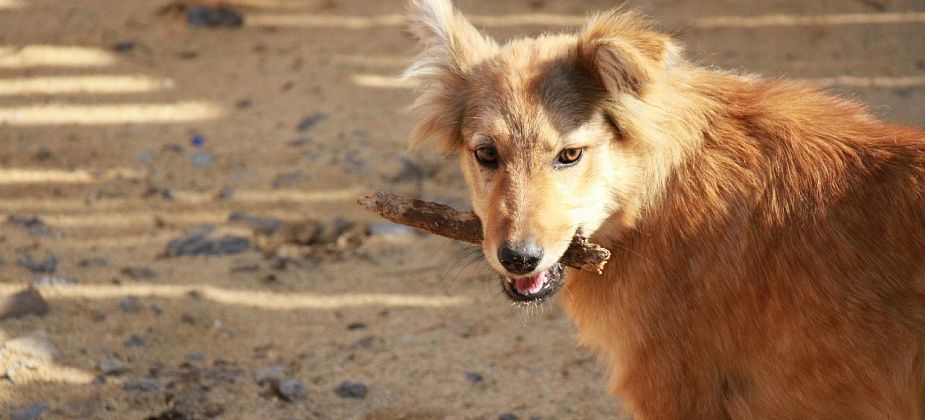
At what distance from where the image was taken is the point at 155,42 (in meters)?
8.17

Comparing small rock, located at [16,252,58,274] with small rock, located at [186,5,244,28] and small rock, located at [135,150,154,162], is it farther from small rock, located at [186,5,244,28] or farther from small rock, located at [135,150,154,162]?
small rock, located at [186,5,244,28]

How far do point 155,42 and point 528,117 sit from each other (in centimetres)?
521

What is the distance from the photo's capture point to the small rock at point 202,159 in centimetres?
691

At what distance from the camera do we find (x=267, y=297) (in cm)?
565

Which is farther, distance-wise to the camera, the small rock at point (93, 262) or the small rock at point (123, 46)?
the small rock at point (123, 46)

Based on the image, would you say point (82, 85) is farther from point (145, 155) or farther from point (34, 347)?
point (34, 347)

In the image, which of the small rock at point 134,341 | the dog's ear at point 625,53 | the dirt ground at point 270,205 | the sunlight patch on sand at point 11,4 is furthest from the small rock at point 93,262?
the sunlight patch on sand at point 11,4

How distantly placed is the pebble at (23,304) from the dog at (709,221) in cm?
265

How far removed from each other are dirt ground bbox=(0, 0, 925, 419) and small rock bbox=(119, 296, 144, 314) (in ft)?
0.06

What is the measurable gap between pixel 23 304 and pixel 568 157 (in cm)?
315

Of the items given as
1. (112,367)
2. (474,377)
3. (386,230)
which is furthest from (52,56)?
(474,377)

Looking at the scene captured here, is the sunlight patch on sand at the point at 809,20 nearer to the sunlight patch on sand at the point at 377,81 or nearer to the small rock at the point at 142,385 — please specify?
the sunlight patch on sand at the point at 377,81

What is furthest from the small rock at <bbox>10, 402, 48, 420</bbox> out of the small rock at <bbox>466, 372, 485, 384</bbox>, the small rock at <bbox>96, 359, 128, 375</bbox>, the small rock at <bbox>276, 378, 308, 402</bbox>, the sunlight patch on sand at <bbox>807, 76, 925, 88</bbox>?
the sunlight patch on sand at <bbox>807, 76, 925, 88</bbox>

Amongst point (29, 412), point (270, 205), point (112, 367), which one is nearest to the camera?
point (29, 412)
